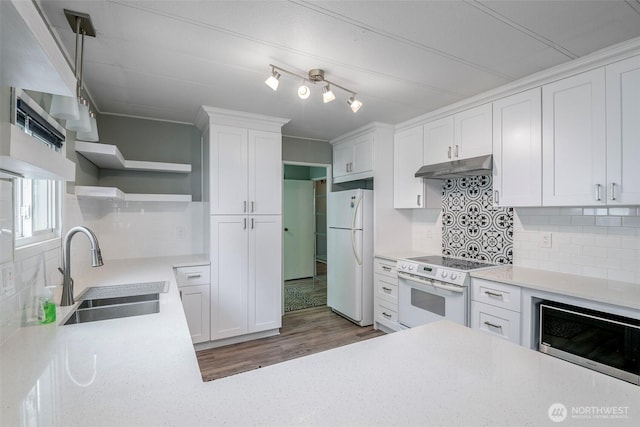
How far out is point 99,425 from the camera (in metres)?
0.70

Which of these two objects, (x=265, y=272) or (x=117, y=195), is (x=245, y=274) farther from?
(x=117, y=195)

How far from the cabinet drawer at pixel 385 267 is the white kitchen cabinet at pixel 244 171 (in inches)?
50.2

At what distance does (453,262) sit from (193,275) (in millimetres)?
2499

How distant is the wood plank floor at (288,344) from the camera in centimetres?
276

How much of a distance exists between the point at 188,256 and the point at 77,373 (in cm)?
255

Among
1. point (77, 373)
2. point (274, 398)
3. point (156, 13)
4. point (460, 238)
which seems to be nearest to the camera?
point (274, 398)

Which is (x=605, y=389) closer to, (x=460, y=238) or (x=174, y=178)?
(x=460, y=238)

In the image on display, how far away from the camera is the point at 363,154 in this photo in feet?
12.2

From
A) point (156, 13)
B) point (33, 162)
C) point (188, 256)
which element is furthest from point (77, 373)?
point (188, 256)

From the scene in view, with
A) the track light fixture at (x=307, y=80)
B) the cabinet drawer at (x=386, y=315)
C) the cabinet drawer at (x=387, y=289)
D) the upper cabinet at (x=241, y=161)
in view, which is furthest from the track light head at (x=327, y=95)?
the cabinet drawer at (x=386, y=315)

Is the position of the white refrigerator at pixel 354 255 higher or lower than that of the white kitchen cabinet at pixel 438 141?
lower

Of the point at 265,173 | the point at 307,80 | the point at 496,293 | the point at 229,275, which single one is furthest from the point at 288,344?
the point at 307,80

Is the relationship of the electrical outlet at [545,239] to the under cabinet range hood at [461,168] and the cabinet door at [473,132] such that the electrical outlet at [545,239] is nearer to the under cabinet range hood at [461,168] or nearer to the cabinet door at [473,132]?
the under cabinet range hood at [461,168]

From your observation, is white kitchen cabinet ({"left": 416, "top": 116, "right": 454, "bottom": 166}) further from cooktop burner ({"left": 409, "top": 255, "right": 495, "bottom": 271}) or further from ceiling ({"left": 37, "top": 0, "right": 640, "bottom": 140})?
cooktop burner ({"left": 409, "top": 255, "right": 495, "bottom": 271})
